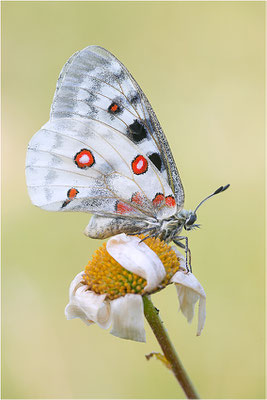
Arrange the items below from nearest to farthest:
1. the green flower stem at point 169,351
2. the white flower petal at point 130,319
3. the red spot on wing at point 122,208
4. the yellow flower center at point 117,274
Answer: the green flower stem at point 169,351 → the white flower petal at point 130,319 → the yellow flower center at point 117,274 → the red spot on wing at point 122,208

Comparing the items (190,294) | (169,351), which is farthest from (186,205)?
(169,351)

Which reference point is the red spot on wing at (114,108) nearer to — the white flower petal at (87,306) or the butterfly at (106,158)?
the butterfly at (106,158)

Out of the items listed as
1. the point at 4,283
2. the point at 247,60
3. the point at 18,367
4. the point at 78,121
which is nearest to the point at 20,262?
the point at 4,283

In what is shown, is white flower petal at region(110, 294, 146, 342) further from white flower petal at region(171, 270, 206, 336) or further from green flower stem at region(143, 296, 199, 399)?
white flower petal at region(171, 270, 206, 336)

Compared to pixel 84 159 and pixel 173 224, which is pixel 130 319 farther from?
pixel 84 159

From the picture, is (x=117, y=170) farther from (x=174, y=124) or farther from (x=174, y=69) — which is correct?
(x=174, y=69)

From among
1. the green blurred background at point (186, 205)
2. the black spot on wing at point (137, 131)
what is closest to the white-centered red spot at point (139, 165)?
the black spot on wing at point (137, 131)
